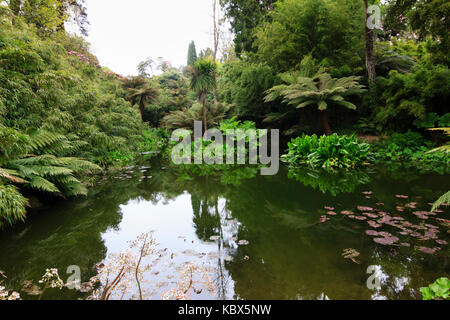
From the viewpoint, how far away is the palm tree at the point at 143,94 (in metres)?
12.6

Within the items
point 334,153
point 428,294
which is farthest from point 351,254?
point 334,153

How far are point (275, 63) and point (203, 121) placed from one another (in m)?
3.38

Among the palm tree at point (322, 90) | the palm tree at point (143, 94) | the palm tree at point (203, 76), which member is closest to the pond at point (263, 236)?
the palm tree at point (322, 90)

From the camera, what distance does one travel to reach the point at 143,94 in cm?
1295

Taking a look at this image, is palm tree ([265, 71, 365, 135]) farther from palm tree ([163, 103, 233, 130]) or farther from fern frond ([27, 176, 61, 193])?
fern frond ([27, 176, 61, 193])

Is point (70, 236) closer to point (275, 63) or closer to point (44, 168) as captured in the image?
point (44, 168)

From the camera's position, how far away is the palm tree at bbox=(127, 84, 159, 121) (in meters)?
12.6

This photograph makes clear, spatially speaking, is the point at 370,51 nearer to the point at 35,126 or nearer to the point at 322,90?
the point at 322,90

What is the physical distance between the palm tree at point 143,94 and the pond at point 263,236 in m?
10.1

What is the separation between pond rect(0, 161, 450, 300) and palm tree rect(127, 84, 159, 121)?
10.1 metres

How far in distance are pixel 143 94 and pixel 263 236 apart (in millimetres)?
12618

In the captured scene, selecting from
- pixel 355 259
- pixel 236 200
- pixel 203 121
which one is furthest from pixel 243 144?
pixel 355 259

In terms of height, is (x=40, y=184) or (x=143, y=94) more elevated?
(x=143, y=94)

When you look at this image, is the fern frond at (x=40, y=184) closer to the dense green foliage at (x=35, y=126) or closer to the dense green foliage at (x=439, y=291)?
the dense green foliage at (x=35, y=126)
